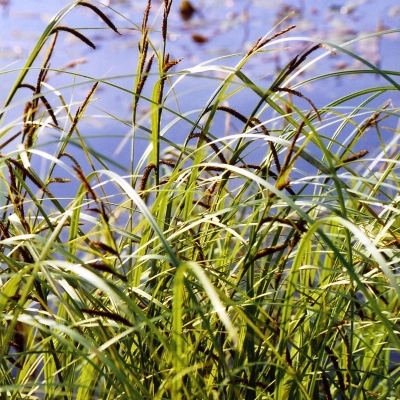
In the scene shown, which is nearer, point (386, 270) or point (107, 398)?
point (386, 270)

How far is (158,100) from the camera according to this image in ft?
2.61

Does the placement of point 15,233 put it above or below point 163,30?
below

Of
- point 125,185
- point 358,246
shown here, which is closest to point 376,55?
point 358,246

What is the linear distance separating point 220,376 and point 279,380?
108 millimetres

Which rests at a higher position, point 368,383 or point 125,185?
point 125,185

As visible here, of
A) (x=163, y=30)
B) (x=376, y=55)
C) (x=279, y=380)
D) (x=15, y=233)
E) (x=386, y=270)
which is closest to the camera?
(x=386, y=270)

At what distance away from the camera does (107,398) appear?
0.72m

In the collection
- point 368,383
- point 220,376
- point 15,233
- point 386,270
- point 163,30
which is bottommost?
point 368,383

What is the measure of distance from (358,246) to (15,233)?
49 centimetres

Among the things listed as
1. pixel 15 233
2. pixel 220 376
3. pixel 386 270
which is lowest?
pixel 220 376

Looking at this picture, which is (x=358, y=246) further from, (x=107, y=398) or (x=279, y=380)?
(x=107, y=398)

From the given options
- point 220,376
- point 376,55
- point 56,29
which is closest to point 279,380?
point 220,376

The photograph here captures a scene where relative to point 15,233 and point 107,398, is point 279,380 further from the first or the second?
point 15,233

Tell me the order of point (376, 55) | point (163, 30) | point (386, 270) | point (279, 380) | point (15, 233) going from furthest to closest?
point (376, 55) → point (15, 233) → point (163, 30) → point (279, 380) → point (386, 270)
